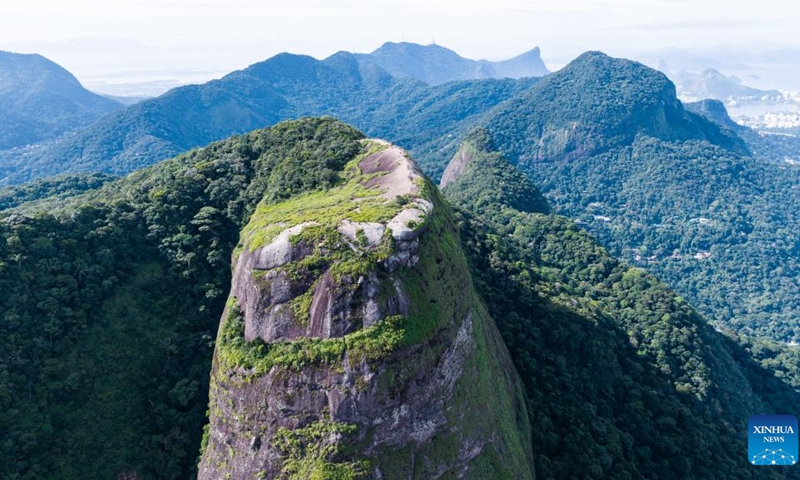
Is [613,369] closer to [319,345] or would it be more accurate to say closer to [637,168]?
[319,345]

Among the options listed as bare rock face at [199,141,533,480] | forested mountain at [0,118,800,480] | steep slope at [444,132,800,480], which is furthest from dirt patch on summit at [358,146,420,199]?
steep slope at [444,132,800,480]

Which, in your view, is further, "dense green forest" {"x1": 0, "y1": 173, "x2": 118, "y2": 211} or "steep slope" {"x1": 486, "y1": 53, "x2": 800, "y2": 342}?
"steep slope" {"x1": 486, "y1": 53, "x2": 800, "y2": 342}

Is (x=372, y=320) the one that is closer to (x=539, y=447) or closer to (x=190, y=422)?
(x=190, y=422)

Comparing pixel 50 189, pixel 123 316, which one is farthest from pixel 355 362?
pixel 50 189

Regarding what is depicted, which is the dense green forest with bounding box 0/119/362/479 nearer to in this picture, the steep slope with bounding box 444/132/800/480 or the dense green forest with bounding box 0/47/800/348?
the steep slope with bounding box 444/132/800/480

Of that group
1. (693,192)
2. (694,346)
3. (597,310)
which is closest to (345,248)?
(597,310)

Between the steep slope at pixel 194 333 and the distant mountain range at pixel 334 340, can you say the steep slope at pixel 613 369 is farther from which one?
the steep slope at pixel 194 333

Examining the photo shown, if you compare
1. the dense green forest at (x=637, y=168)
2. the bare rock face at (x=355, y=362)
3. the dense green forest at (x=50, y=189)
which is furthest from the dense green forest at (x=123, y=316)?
the dense green forest at (x=637, y=168)
